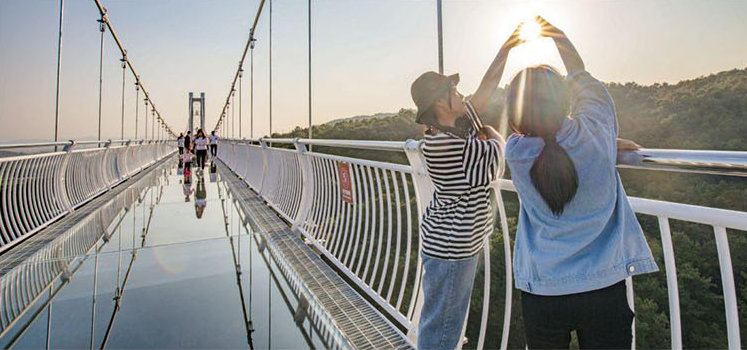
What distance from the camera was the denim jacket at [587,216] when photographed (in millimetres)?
979

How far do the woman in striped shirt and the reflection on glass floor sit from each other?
0.90 meters

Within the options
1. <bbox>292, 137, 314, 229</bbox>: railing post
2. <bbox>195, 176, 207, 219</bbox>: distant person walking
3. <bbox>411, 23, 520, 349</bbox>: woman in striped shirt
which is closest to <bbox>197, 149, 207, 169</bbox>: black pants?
<bbox>195, 176, 207, 219</bbox>: distant person walking

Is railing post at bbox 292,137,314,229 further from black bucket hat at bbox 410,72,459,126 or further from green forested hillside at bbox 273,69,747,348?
green forested hillside at bbox 273,69,747,348

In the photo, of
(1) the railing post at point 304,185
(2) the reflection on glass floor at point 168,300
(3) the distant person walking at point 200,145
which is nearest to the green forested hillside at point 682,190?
(3) the distant person walking at point 200,145

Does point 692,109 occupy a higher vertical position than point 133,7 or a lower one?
lower

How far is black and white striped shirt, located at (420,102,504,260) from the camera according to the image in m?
1.34

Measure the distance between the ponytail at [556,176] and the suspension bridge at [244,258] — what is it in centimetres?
17

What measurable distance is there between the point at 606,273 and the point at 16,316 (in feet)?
9.76

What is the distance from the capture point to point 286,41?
42.0 ft

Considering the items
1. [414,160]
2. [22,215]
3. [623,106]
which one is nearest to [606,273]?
[414,160]

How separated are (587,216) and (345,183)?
7.29 ft

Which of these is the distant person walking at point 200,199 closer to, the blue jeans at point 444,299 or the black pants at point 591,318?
the blue jeans at point 444,299

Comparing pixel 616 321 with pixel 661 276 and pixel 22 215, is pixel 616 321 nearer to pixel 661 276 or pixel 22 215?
pixel 22 215

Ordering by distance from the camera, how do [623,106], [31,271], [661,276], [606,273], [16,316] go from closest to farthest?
[606,273] → [16,316] → [31,271] → [661,276] → [623,106]
